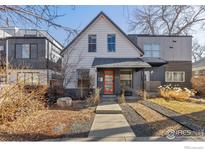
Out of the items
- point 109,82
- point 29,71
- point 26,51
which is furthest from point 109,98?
point 26,51

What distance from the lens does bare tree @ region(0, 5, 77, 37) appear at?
3809 millimetres

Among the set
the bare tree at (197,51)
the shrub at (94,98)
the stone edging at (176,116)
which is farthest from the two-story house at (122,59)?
the stone edging at (176,116)

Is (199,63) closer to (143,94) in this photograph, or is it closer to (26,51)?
(143,94)

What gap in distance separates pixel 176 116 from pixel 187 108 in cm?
45

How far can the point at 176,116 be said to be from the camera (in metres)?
5.49

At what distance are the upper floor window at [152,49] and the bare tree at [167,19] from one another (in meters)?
0.33

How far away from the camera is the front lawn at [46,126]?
14.6ft

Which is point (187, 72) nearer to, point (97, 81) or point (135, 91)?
point (135, 91)

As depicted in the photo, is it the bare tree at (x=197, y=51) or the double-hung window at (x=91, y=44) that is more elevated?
the double-hung window at (x=91, y=44)

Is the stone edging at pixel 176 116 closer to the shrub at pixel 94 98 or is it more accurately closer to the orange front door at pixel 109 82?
the shrub at pixel 94 98

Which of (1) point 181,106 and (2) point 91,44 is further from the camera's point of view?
(2) point 91,44

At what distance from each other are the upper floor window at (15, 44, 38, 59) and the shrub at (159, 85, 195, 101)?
378 centimetres

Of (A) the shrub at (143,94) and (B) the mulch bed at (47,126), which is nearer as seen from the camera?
(B) the mulch bed at (47,126)

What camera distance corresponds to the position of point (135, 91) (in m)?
6.32
